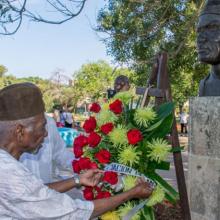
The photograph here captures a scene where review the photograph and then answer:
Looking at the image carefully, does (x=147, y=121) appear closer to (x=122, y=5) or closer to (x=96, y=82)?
(x=122, y=5)

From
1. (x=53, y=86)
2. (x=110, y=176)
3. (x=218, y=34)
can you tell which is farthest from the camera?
(x=53, y=86)

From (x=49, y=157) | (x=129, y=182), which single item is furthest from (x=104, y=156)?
(x=49, y=157)

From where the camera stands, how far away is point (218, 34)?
3301 millimetres

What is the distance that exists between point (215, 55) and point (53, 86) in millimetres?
58493

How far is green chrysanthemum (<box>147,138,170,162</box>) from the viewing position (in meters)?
2.53

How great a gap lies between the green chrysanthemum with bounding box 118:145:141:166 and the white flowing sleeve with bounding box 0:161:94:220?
1.88ft

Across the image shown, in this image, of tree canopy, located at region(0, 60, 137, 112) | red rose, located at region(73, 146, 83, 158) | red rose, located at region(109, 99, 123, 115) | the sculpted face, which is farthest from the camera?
tree canopy, located at region(0, 60, 137, 112)

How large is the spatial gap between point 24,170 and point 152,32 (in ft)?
27.3

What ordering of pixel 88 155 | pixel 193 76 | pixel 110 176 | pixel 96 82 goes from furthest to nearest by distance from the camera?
pixel 96 82 → pixel 193 76 → pixel 88 155 → pixel 110 176

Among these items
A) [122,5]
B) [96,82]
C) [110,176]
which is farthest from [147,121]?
[96,82]

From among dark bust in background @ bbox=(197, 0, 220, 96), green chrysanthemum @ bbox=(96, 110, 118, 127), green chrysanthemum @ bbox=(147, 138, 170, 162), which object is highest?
dark bust in background @ bbox=(197, 0, 220, 96)

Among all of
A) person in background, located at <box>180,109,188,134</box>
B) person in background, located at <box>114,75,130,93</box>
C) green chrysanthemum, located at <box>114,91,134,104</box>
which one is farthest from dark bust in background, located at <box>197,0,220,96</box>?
person in background, located at <box>180,109,188,134</box>

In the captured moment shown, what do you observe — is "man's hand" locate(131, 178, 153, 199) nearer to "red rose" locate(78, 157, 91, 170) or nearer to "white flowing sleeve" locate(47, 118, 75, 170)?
"red rose" locate(78, 157, 91, 170)

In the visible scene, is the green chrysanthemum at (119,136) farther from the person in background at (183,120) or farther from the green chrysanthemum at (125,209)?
the person in background at (183,120)
